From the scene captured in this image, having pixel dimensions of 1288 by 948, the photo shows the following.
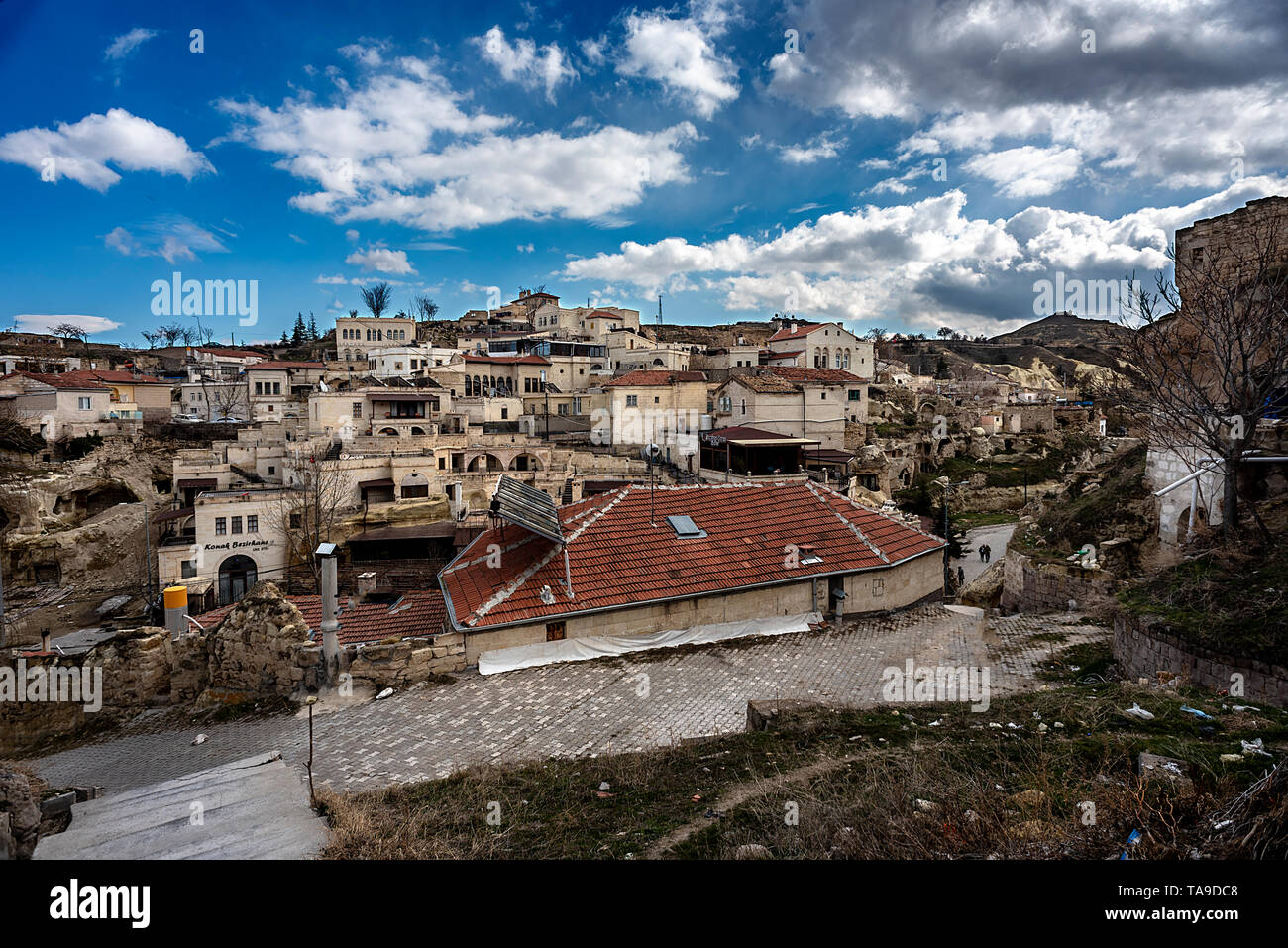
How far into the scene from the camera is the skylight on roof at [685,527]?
14109 mm

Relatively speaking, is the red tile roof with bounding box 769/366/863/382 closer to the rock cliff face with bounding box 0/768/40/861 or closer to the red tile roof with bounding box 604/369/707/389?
the red tile roof with bounding box 604/369/707/389

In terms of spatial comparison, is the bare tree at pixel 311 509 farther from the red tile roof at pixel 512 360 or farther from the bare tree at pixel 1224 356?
the bare tree at pixel 1224 356

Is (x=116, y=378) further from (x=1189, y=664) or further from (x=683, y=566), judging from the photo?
(x=1189, y=664)

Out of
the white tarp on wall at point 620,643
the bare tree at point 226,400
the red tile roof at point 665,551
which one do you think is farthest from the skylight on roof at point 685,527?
the bare tree at point 226,400

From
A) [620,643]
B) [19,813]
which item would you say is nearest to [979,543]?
[620,643]

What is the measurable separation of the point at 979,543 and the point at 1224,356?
23432mm

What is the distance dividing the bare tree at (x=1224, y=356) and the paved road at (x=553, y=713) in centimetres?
436

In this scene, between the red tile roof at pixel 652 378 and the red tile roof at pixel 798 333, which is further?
the red tile roof at pixel 798 333

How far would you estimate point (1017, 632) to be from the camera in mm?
12188

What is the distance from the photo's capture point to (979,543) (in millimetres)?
31906
